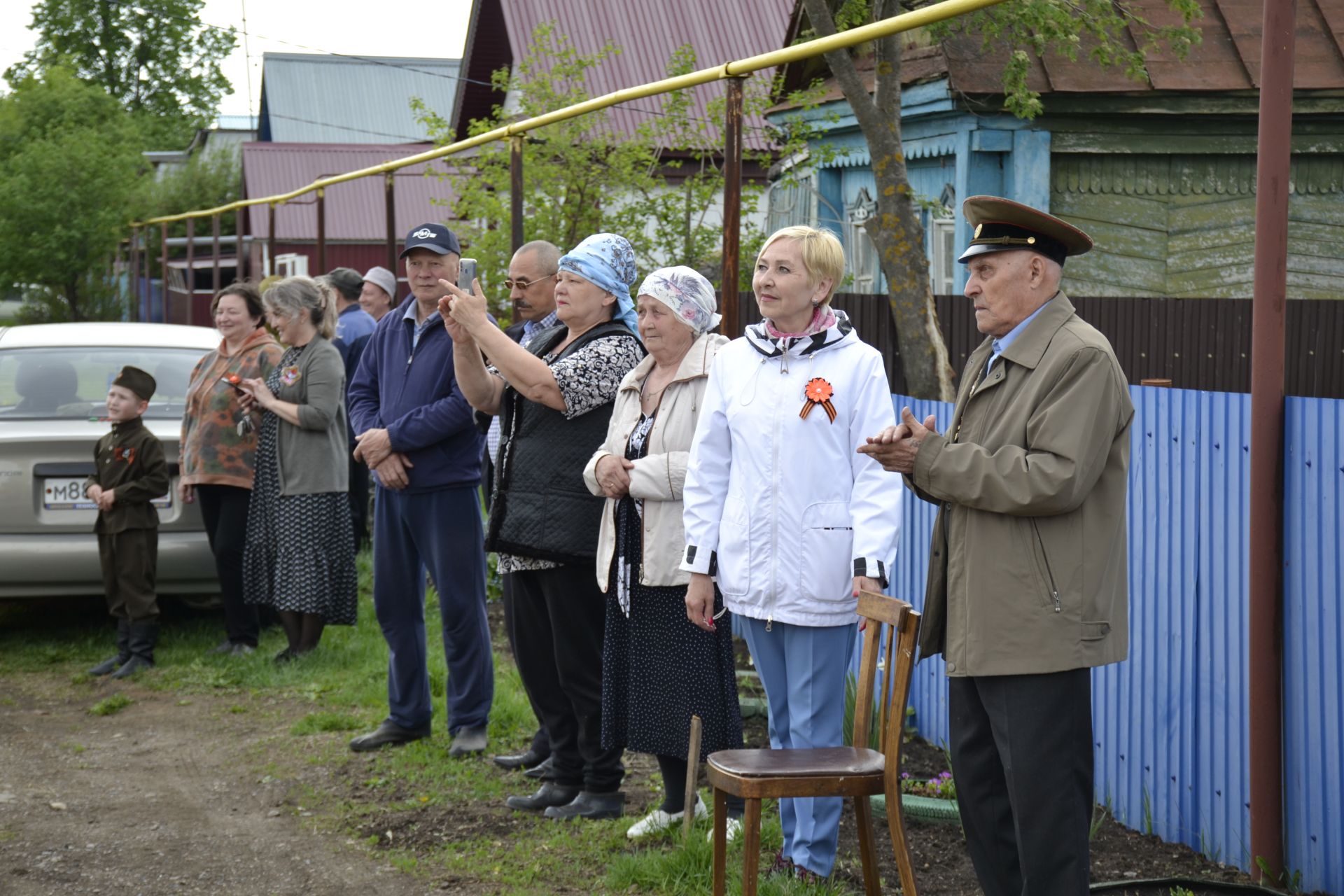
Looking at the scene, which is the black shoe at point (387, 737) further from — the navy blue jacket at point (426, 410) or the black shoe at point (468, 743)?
the navy blue jacket at point (426, 410)

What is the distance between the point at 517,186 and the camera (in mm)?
7918

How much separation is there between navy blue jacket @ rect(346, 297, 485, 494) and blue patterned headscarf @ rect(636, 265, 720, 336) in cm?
142

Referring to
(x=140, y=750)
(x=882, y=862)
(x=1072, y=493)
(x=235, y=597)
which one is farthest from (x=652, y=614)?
(x=235, y=597)

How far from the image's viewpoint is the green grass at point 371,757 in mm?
4684

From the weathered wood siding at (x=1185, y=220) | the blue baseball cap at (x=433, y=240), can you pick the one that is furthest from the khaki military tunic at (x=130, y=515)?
the weathered wood siding at (x=1185, y=220)

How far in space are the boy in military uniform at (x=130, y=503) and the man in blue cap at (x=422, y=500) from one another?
186 centimetres

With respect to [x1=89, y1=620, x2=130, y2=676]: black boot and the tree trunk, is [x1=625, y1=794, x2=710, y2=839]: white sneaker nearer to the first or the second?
the tree trunk

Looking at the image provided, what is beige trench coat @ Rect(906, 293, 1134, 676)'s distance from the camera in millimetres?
3254

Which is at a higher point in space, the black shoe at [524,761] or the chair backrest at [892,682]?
A: the chair backrest at [892,682]

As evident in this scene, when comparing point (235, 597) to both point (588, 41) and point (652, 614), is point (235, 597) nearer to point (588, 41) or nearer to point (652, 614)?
point (652, 614)

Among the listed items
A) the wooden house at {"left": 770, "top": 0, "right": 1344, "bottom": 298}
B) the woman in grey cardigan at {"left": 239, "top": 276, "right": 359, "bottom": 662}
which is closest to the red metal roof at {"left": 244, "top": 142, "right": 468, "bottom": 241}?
the wooden house at {"left": 770, "top": 0, "right": 1344, "bottom": 298}

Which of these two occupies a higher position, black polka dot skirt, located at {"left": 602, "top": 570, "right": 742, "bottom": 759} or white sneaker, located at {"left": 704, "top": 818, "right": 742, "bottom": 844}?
black polka dot skirt, located at {"left": 602, "top": 570, "right": 742, "bottom": 759}

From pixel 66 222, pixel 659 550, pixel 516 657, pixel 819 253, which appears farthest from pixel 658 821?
pixel 66 222

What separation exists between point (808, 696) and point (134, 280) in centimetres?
2747
